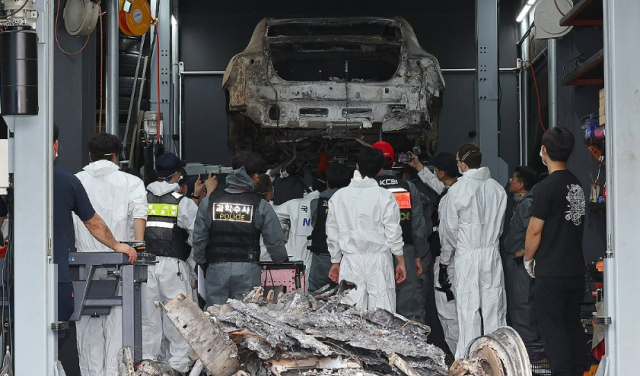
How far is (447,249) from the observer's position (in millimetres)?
8734

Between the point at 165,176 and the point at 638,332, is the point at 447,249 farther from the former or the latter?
the point at 638,332

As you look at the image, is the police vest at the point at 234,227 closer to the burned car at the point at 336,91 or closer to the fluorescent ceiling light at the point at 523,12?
the burned car at the point at 336,91

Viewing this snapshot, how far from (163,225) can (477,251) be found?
9.51ft

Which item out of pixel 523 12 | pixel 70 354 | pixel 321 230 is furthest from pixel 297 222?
pixel 523 12

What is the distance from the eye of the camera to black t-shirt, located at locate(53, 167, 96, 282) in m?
5.93

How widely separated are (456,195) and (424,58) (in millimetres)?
2740

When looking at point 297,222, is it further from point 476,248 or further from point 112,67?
point 112,67

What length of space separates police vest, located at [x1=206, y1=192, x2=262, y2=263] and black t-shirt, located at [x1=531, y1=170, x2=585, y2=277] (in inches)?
97.2

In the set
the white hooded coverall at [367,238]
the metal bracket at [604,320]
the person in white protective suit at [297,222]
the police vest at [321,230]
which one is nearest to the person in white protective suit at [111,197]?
the white hooded coverall at [367,238]

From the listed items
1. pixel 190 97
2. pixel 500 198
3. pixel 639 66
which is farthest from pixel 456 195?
pixel 190 97

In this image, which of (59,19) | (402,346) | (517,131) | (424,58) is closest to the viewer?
(402,346)

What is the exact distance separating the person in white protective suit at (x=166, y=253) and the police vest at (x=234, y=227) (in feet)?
1.99

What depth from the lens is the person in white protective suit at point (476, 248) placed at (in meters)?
8.35

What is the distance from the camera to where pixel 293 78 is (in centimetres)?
1266
